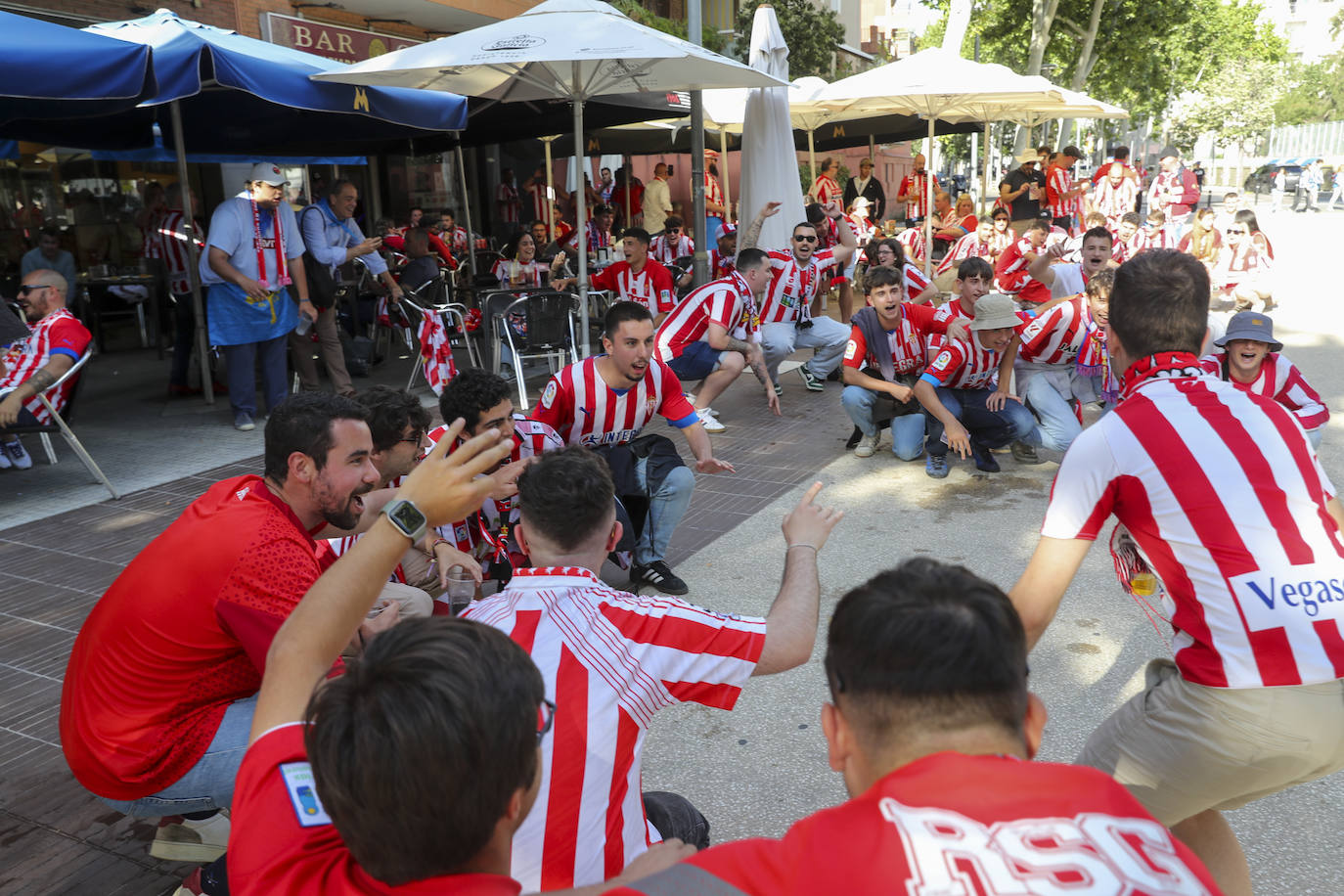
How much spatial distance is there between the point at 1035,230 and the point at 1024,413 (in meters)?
3.55

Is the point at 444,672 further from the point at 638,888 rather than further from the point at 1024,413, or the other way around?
the point at 1024,413

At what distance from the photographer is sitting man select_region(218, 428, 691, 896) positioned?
3.95ft

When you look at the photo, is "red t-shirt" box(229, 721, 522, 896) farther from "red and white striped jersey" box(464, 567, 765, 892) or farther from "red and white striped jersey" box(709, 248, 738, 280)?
"red and white striped jersey" box(709, 248, 738, 280)

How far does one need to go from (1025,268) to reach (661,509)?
18.7ft

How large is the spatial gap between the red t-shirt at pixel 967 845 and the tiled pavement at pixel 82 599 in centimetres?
230

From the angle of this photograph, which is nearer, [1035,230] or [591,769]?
[591,769]

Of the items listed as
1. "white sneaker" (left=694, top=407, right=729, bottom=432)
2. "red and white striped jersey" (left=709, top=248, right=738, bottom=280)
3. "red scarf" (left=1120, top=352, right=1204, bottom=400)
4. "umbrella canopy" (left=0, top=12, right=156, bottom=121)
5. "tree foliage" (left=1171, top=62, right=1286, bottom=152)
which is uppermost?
"tree foliage" (left=1171, top=62, right=1286, bottom=152)

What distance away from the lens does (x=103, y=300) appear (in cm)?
1188

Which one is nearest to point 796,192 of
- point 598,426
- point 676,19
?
point 598,426

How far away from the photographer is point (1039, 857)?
3.57 ft

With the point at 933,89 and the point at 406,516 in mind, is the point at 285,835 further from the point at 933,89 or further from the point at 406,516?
the point at 933,89

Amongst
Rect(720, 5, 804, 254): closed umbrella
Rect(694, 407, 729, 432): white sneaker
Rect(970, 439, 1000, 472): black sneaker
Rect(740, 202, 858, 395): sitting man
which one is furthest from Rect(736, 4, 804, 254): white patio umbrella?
Rect(970, 439, 1000, 472): black sneaker

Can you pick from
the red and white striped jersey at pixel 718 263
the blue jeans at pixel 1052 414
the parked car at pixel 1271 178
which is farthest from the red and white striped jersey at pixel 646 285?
the parked car at pixel 1271 178

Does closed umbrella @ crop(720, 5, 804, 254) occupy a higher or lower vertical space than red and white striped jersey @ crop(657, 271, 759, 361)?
higher
